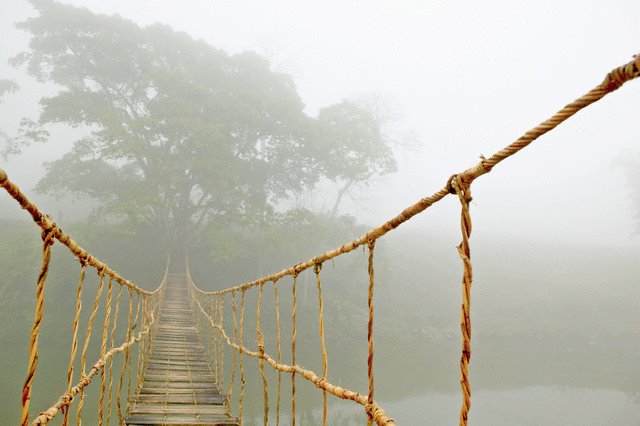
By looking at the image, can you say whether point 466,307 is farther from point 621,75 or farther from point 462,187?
point 621,75

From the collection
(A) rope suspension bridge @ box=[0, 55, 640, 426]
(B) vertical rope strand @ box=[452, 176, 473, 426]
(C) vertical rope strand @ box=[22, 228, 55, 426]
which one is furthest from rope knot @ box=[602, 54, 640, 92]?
(C) vertical rope strand @ box=[22, 228, 55, 426]

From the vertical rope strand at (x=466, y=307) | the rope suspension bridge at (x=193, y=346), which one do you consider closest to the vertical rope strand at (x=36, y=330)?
the rope suspension bridge at (x=193, y=346)

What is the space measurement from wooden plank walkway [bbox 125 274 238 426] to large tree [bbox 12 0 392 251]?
237 inches

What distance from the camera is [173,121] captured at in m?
11.7

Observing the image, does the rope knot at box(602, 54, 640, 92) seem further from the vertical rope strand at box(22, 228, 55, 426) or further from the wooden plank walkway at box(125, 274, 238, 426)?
the wooden plank walkway at box(125, 274, 238, 426)

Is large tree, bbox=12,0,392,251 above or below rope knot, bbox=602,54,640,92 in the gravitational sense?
above

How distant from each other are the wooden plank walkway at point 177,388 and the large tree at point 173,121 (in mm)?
6027

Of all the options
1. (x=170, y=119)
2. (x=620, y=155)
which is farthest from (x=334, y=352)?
(x=620, y=155)

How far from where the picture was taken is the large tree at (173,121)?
12.1m

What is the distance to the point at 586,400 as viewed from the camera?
10.3 m

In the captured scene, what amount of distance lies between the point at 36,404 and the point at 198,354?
3.95m

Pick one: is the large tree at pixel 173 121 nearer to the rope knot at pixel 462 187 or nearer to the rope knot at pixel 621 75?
the rope knot at pixel 462 187

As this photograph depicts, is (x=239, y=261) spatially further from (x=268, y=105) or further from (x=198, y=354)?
(x=198, y=354)

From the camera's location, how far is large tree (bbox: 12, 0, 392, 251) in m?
12.1
